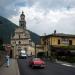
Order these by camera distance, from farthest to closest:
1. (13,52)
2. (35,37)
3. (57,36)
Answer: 1. (35,37)
2. (13,52)
3. (57,36)

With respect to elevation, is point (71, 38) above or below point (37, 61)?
above

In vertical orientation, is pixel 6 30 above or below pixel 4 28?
above

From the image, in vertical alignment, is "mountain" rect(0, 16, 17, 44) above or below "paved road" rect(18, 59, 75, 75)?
above

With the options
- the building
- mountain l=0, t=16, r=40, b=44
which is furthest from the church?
the building

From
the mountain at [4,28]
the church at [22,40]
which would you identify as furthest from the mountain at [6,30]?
the church at [22,40]

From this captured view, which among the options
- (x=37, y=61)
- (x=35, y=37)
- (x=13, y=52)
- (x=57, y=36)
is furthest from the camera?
(x=35, y=37)

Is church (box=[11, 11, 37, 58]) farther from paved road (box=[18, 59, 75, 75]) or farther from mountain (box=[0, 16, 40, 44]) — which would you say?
paved road (box=[18, 59, 75, 75])

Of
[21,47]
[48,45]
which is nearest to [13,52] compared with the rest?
[21,47]

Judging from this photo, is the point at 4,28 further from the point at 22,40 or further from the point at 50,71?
the point at 22,40

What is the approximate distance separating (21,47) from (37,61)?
270ft

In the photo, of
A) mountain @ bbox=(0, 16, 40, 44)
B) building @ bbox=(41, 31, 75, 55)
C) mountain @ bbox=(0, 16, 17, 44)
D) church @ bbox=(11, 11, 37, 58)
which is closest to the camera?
mountain @ bbox=(0, 16, 17, 44)

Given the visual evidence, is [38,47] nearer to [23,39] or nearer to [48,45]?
[23,39]

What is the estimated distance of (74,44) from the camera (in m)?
101

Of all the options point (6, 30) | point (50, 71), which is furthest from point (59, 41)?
point (50, 71)
